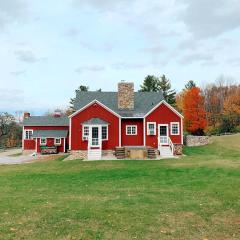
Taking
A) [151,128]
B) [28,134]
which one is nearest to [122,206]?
[151,128]

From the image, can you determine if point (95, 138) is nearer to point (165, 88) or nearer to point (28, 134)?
point (28, 134)

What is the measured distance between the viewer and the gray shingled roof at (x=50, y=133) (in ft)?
127

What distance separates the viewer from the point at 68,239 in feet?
23.0

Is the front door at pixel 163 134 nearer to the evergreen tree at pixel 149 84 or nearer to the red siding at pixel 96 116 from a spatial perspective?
the red siding at pixel 96 116

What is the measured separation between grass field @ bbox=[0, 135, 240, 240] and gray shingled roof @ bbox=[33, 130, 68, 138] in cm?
2067

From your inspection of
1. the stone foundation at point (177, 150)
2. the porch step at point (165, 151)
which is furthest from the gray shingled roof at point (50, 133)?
the stone foundation at point (177, 150)

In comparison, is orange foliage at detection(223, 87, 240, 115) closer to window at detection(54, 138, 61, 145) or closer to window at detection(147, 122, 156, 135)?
window at detection(147, 122, 156, 135)

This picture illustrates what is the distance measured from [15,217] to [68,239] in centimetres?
263

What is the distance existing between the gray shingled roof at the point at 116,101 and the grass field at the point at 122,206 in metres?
15.8

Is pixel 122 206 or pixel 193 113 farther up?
pixel 193 113

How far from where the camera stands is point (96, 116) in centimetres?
3216

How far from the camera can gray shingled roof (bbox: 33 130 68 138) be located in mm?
38625

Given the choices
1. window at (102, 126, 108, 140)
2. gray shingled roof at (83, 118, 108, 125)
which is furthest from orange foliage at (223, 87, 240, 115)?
gray shingled roof at (83, 118, 108, 125)

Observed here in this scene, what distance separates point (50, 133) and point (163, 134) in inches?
571
